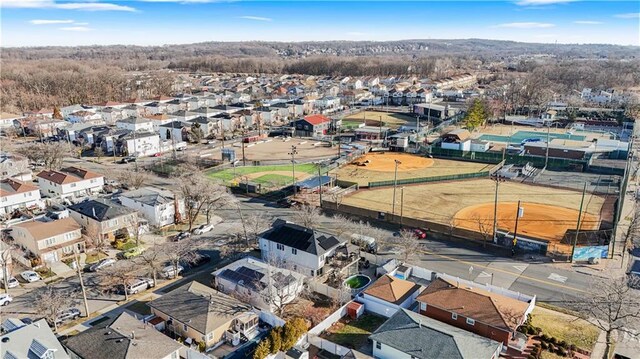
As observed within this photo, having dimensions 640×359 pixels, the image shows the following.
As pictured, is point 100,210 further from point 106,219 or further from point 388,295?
point 388,295

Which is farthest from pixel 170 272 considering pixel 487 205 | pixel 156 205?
pixel 487 205

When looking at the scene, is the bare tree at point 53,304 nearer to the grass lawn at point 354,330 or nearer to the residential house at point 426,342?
the grass lawn at point 354,330

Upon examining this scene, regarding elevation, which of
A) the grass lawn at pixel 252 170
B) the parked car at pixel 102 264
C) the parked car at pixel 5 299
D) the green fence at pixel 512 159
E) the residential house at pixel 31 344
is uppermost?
the green fence at pixel 512 159

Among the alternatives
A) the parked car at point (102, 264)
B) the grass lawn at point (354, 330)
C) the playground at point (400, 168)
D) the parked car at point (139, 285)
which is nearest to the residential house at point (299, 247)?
the grass lawn at point (354, 330)

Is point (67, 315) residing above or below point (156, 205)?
below

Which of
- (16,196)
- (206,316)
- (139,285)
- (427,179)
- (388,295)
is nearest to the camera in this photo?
(206,316)

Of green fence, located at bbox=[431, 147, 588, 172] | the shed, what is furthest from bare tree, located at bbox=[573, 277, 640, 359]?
green fence, located at bbox=[431, 147, 588, 172]
